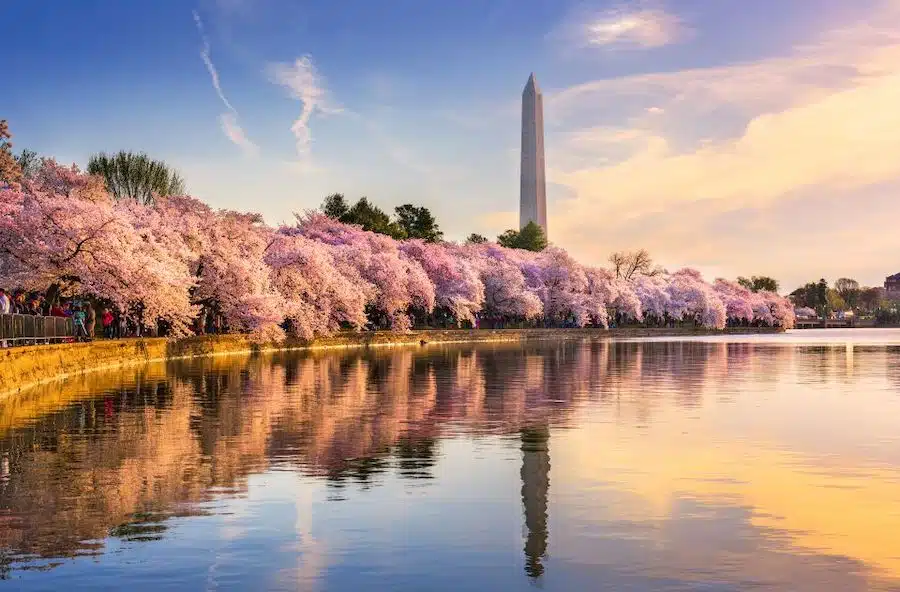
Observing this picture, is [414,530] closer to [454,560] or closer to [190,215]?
[454,560]

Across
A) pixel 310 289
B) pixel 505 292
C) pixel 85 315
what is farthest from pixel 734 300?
pixel 85 315

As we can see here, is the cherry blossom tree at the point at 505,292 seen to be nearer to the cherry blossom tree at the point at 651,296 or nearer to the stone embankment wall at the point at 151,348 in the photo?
the stone embankment wall at the point at 151,348

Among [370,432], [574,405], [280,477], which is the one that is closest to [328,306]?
[574,405]

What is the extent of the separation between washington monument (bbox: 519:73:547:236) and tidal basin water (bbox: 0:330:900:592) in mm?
127867

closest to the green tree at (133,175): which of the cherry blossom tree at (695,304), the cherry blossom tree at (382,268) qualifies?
the cherry blossom tree at (382,268)

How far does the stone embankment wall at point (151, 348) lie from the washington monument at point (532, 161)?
40455mm

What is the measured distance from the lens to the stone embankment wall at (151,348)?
34688 millimetres

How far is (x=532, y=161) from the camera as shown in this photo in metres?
158

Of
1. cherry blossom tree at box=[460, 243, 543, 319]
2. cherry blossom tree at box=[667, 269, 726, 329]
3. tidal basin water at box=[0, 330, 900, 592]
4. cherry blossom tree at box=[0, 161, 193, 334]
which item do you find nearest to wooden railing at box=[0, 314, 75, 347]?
cherry blossom tree at box=[0, 161, 193, 334]

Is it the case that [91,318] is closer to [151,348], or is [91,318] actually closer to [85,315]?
[85,315]

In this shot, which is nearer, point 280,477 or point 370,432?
point 280,477

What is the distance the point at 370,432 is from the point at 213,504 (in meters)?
8.47

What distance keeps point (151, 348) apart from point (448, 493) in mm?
42790

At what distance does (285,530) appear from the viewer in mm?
12812
